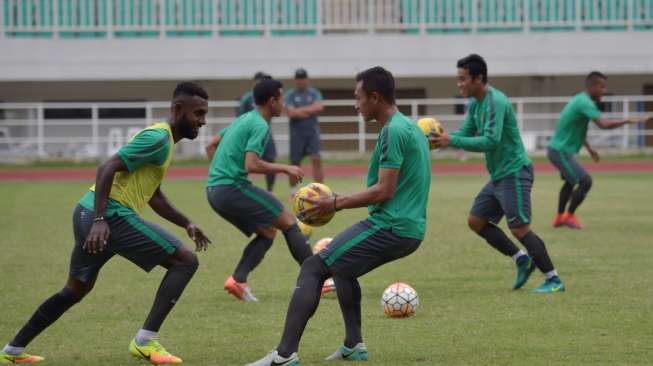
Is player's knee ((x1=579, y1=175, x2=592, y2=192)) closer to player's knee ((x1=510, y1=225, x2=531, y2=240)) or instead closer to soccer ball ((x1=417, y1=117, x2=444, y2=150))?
player's knee ((x1=510, y1=225, x2=531, y2=240))

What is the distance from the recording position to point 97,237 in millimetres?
7141

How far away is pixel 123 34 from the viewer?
36625 millimetres

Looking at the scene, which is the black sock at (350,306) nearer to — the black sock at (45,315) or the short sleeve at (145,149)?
the short sleeve at (145,149)

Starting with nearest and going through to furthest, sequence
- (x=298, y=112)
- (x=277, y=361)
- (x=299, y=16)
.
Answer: (x=277, y=361), (x=298, y=112), (x=299, y=16)

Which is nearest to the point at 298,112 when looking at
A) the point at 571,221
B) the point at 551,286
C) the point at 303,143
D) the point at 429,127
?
the point at 303,143

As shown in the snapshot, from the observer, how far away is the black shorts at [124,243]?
24.2ft

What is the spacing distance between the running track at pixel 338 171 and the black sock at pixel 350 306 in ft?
66.3

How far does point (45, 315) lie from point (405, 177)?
252 centimetres

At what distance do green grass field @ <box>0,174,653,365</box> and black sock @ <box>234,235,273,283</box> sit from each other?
291 millimetres

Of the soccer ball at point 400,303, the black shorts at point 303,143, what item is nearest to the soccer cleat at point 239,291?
the soccer ball at point 400,303

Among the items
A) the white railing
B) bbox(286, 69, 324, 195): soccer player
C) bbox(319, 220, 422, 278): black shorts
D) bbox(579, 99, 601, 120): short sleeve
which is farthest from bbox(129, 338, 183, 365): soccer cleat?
the white railing

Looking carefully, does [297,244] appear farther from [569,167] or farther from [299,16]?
[299,16]

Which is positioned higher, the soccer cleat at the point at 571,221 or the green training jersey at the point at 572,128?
the green training jersey at the point at 572,128

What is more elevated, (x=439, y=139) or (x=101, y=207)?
(x=439, y=139)
